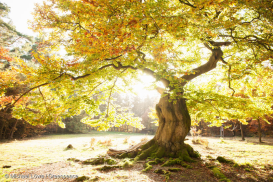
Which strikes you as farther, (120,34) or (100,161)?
(100,161)

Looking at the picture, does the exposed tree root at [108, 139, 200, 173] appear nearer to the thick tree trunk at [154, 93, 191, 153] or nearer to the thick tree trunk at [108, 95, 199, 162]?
the thick tree trunk at [108, 95, 199, 162]

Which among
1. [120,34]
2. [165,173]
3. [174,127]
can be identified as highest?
[120,34]

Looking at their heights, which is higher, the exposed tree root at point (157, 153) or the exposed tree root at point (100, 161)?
the exposed tree root at point (157, 153)

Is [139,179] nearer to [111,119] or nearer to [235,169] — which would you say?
[111,119]

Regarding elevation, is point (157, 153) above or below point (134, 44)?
below

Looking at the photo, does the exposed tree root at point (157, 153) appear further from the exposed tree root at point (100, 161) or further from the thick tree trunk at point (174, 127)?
the exposed tree root at point (100, 161)

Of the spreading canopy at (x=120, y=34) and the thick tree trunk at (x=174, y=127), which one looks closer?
the spreading canopy at (x=120, y=34)

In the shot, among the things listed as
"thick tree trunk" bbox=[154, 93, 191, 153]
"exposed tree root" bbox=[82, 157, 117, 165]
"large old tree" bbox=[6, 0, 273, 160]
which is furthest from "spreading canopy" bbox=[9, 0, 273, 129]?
"exposed tree root" bbox=[82, 157, 117, 165]

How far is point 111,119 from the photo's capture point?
7598 millimetres

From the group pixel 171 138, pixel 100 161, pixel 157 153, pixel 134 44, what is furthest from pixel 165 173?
pixel 134 44

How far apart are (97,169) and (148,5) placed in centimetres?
635

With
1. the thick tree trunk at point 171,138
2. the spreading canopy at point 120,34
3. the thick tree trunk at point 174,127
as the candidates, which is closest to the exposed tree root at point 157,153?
the thick tree trunk at point 171,138

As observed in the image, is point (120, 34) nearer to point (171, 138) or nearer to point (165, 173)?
point (165, 173)

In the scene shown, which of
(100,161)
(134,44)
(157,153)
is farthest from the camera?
(157,153)
